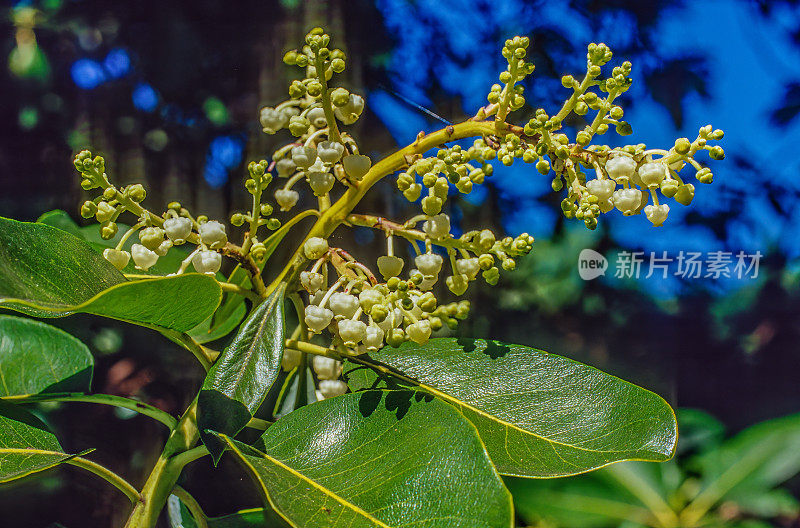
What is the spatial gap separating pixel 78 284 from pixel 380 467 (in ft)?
0.79

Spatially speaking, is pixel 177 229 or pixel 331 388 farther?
pixel 331 388

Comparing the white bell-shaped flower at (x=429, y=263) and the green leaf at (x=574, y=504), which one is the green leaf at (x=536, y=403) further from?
the green leaf at (x=574, y=504)

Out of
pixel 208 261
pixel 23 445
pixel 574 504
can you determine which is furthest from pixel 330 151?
pixel 574 504

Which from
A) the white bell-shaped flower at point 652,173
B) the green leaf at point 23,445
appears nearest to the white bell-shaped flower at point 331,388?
the green leaf at point 23,445

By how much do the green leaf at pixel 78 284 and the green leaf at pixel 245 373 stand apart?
0.04 meters

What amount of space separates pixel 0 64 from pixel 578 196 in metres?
0.91

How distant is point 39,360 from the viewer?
63 centimetres

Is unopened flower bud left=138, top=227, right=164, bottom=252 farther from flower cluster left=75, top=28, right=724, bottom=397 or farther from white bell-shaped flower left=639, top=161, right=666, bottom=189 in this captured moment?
white bell-shaped flower left=639, top=161, right=666, bottom=189

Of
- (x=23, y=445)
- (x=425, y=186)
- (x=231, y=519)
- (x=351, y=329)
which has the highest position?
(x=425, y=186)

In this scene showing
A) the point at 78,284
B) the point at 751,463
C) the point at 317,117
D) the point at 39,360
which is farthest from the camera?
the point at 751,463

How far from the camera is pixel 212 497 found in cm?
80

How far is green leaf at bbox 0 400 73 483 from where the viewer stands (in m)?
0.46

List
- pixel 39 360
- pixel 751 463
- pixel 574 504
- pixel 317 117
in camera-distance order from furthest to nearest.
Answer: pixel 751 463 < pixel 574 504 < pixel 39 360 < pixel 317 117

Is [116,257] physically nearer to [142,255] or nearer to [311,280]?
[142,255]
